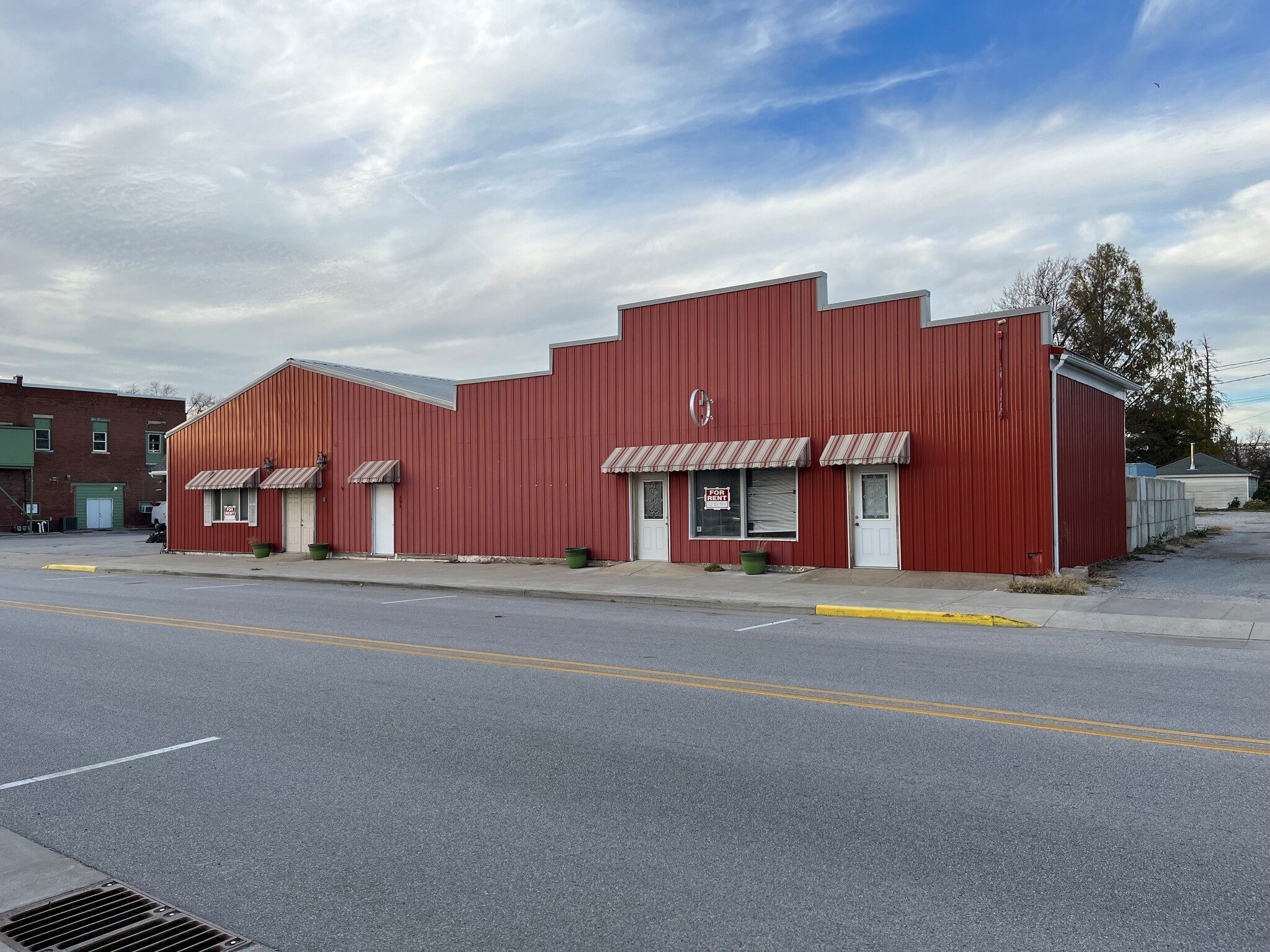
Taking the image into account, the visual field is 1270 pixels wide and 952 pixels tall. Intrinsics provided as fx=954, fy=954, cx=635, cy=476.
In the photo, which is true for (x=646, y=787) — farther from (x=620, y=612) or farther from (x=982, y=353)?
(x=982, y=353)

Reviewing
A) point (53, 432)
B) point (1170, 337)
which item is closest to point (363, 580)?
point (53, 432)

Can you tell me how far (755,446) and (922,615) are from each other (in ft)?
25.2

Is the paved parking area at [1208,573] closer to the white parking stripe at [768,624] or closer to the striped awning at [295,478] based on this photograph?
the white parking stripe at [768,624]

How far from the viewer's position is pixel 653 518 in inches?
922

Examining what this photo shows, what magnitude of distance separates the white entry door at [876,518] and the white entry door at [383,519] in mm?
14421

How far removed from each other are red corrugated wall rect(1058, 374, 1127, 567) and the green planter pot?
594 cm

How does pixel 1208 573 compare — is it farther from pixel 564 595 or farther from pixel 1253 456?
pixel 1253 456

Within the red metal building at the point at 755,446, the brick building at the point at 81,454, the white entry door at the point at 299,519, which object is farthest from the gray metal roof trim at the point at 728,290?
the brick building at the point at 81,454

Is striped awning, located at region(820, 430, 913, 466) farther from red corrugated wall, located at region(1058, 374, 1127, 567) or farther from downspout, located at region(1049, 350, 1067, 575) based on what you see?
red corrugated wall, located at region(1058, 374, 1127, 567)

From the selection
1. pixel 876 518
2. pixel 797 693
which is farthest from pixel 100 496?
pixel 797 693

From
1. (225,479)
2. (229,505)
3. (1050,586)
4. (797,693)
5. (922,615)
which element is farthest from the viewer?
(229,505)

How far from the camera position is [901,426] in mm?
19750

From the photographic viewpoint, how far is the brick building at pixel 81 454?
186 feet

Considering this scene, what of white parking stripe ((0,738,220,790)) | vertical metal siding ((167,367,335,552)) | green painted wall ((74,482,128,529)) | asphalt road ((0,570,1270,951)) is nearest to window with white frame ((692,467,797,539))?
asphalt road ((0,570,1270,951))
